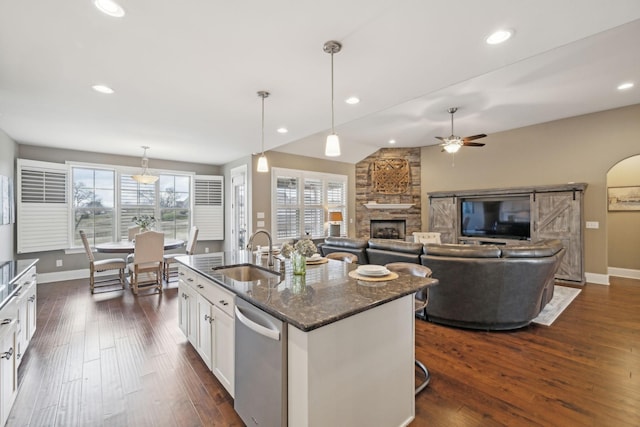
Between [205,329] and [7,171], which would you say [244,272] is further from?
[7,171]

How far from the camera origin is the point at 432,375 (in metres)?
2.34

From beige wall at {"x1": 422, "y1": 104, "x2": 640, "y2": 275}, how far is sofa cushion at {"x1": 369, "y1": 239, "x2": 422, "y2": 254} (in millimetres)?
3992

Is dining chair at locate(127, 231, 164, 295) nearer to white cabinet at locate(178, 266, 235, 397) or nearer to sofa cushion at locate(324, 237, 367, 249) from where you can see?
white cabinet at locate(178, 266, 235, 397)

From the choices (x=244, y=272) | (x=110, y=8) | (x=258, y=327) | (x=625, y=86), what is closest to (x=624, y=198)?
(x=625, y=86)

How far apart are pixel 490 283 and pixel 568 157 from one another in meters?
4.19

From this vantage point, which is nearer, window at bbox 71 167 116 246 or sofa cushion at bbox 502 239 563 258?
sofa cushion at bbox 502 239 563 258

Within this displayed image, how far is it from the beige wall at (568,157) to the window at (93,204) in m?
7.96

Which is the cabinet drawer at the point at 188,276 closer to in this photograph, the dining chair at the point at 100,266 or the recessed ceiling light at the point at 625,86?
the dining chair at the point at 100,266

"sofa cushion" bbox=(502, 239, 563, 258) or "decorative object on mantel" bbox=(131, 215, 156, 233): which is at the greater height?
"decorative object on mantel" bbox=(131, 215, 156, 233)

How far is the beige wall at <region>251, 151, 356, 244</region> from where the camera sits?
19.9 feet

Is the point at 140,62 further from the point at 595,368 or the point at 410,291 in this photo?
the point at 595,368

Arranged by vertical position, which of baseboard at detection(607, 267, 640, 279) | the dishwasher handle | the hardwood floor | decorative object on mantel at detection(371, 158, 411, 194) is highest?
decorative object on mantel at detection(371, 158, 411, 194)

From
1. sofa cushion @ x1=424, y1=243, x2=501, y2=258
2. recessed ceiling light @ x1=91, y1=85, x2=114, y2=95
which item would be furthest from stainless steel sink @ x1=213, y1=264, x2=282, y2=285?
recessed ceiling light @ x1=91, y1=85, x2=114, y2=95

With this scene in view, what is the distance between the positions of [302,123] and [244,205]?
305 cm
